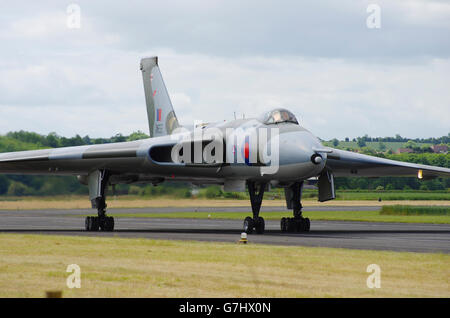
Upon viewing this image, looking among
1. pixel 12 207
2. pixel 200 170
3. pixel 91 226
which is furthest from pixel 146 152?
pixel 12 207

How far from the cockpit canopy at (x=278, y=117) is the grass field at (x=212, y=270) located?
5.19m

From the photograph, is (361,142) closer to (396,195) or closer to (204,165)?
(396,195)

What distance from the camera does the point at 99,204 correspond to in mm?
25000

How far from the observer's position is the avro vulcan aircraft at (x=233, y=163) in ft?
68.2

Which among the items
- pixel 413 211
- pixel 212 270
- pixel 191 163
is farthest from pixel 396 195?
pixel 212 270

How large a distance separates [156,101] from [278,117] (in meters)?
9.37

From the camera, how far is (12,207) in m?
51.7

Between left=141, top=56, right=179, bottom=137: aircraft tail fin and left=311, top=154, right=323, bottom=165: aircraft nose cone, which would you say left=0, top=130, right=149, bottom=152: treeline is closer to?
left=141, top=56, right=179, bottom=137: aircraft tail fin

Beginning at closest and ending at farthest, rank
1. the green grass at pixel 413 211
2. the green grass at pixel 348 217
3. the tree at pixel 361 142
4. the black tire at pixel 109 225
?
1. the black tire at pixel 109 225
2. the green grass at pixel 348 217
3. the green grass at pixel 413 211
4. the tree at pixel 361 142

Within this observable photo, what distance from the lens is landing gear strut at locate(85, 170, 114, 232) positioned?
25.0 m

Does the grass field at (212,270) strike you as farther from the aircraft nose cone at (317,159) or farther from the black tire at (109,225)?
the black tire at (109,225)

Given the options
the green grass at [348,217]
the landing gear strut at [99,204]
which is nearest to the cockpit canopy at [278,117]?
the landing gear strut at [99,204]
